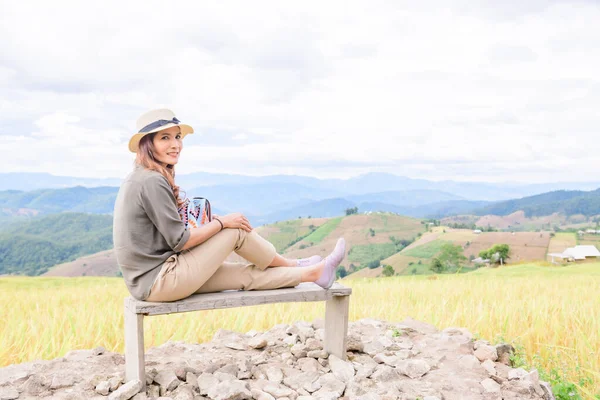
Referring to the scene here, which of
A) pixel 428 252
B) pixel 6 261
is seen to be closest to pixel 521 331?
pixel 428 252

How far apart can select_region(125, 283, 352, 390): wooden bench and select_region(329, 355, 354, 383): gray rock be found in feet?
0.41

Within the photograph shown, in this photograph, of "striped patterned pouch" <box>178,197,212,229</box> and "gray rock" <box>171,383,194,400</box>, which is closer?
"gray rock" <box>171,383,194,400</box>

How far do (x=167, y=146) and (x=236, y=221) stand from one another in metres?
0.94

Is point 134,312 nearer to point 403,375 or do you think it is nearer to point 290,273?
point 290,273

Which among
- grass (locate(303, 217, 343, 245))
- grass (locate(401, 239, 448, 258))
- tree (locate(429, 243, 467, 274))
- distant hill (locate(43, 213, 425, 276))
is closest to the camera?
tree (locate(429, 243, 467, 274))

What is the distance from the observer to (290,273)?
4758 mm

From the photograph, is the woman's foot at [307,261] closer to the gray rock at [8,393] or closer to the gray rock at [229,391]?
the gray rock at [229,391]

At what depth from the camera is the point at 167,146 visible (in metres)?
4.20

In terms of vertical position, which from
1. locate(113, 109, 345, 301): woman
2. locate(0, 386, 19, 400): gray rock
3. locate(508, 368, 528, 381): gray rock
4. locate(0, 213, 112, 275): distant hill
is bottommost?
locate(0, 213, 112, 275): distant hill

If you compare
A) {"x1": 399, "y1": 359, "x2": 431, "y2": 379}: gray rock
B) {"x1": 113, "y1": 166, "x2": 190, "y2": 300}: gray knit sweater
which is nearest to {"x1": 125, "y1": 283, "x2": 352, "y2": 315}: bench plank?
{"x1": 113, "y1": 166, "x2": 190, "y2": 300}: gray knit sweater

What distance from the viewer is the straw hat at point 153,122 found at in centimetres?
404

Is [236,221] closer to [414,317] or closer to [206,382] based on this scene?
[206,382]

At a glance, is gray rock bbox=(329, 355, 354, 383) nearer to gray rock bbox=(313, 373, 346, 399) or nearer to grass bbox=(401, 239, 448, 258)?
gray rock bbox=(313, 373, 346, 399)

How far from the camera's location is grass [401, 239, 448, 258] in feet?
308
